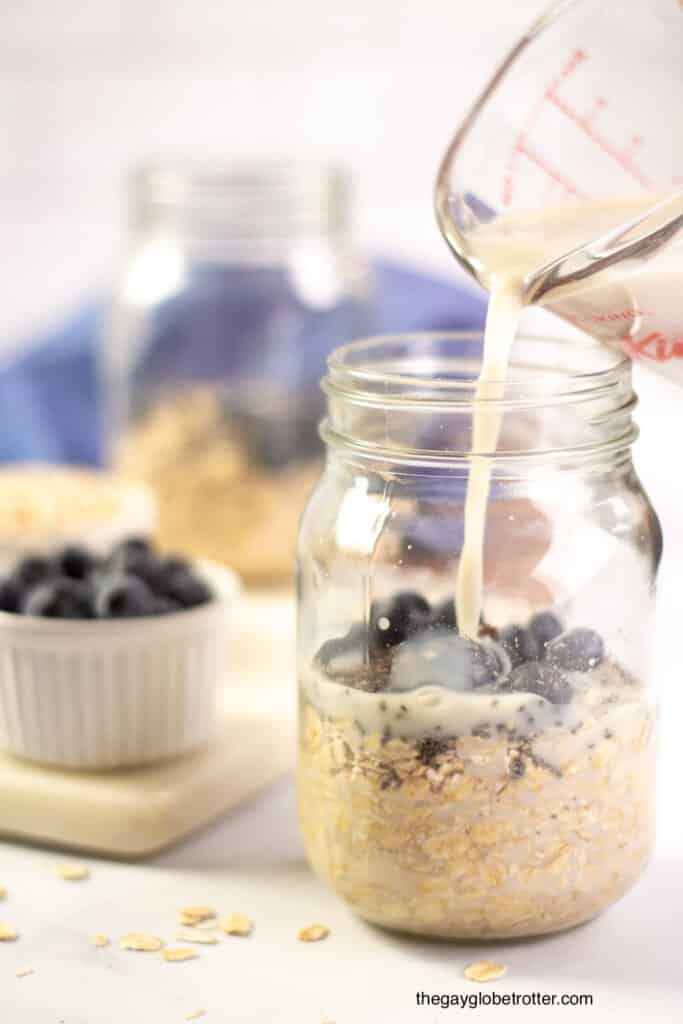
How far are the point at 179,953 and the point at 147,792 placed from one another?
6.7 inches

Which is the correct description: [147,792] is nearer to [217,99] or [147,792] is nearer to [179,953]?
[179,953]

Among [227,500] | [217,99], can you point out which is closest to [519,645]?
[227,500]

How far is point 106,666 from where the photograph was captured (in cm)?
102

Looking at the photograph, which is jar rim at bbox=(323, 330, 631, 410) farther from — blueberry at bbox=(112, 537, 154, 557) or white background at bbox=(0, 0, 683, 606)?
white background at bbox=(0, 0, 683, 606)

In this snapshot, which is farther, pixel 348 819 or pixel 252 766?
pixel 252 766

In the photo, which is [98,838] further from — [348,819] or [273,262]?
[273,262]

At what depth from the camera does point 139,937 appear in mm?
872

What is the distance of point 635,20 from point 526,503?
28cm

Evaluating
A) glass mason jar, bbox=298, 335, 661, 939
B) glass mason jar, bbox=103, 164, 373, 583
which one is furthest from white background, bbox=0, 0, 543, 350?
glass mason jar, bbox=298, 335, 661, 939

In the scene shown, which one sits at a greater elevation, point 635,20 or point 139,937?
point 635,20

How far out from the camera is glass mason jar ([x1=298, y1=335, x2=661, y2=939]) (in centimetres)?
82

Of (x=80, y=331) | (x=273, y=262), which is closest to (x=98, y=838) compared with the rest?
(x=273, y=262)

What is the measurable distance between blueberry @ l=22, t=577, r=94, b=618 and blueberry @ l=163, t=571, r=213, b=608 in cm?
6

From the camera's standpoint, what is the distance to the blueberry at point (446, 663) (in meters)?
0.81
